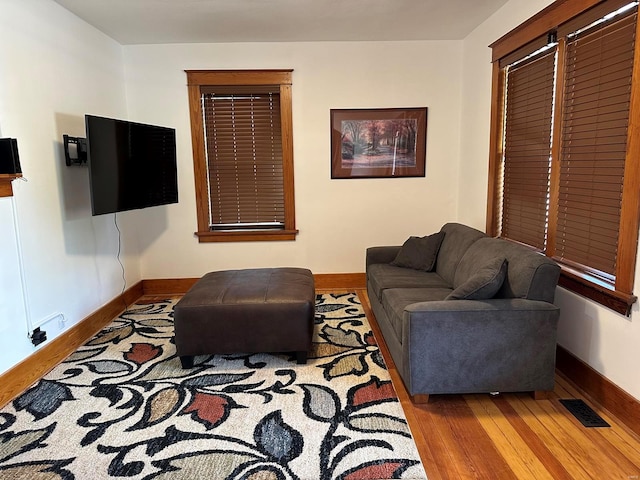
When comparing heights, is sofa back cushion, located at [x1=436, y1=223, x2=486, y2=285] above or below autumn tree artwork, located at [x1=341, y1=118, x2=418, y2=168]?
below

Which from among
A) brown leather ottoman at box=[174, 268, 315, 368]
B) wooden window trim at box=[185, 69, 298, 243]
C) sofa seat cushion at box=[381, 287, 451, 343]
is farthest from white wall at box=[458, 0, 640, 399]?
wooden window trim at box=[185, 69, 298, 243]

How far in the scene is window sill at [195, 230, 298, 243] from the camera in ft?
15.2

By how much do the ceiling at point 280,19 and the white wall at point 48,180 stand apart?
346mm

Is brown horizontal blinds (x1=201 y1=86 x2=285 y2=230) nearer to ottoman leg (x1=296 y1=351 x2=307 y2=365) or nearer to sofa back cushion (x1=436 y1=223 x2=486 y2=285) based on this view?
sofa back cushion (x1=436 y1=223 x2=486 y2=285)

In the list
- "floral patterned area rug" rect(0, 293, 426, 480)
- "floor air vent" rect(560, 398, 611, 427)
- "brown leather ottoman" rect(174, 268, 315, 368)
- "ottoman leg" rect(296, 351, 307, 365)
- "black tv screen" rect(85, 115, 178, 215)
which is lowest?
"floor air vent" rect(560, 398, 611, 427)

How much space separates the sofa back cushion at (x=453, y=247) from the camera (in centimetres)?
333

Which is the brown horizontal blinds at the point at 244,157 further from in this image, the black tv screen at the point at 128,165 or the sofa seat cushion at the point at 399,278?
the sofa seat cushion at the point at 399,278

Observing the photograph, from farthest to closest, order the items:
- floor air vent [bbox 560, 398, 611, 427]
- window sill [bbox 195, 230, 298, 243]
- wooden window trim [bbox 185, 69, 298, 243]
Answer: window sill [bbox 195, 230, 298, 243] < wooden window trim [bbox 185, 69, 298, 243] < floor air vent [bbox 560, 398, 611, 427]

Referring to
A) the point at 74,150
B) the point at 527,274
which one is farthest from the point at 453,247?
the point at 74,150

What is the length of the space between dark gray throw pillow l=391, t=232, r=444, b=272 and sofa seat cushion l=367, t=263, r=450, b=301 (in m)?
0.07

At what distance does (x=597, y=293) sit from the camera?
2.41m

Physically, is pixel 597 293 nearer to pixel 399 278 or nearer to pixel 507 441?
pixel 507 441

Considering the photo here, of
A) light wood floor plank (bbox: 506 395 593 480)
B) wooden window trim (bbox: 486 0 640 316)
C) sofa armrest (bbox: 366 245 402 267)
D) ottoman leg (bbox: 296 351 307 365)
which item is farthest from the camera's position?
sofa armrest (bbox: 366 245 402 267)

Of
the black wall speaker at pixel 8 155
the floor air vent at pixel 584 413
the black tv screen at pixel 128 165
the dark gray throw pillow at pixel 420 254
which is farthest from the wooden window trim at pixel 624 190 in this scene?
the black wall speaker at pixel 8 155
